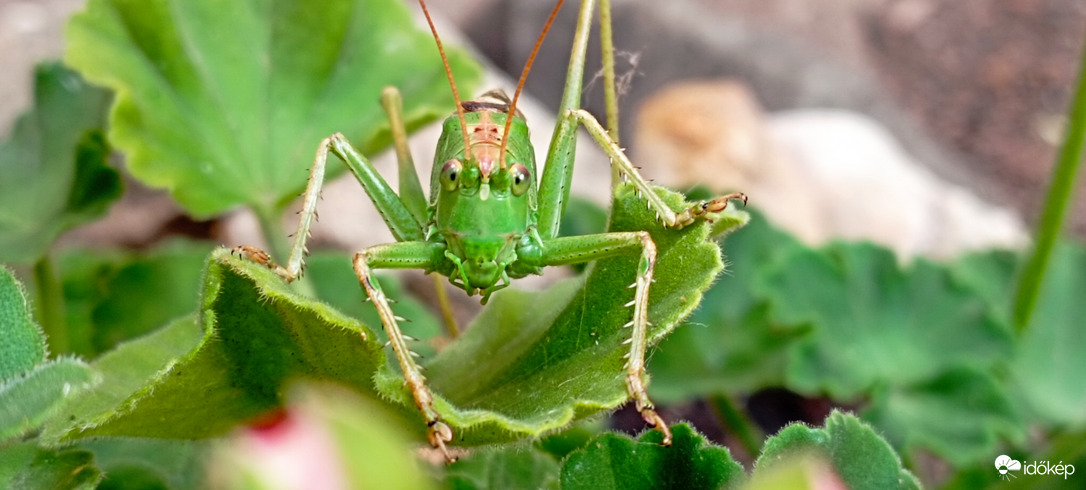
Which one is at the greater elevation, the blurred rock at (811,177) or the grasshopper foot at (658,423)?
the blurred rock at (811,177)

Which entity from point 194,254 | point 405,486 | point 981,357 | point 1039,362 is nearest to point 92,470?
point 405,486

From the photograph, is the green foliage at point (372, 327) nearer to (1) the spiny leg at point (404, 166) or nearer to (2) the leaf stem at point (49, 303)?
(2) the leaf stem at point (49, 303)

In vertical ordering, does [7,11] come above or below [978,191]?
above

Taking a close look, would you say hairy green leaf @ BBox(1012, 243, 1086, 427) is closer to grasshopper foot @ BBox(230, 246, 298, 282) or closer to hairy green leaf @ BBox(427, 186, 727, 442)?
hairy green leaf @ BBox(427, 186, 727, 442)

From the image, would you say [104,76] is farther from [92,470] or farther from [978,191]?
[978,191]

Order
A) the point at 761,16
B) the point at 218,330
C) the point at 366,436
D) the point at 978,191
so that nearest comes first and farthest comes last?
the point at 366,436 → the point at 218,330 → the point at 978,191 → the point at 761,16

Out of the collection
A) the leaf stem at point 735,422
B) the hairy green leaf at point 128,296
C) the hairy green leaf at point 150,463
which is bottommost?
the leaf stem at point 735,422

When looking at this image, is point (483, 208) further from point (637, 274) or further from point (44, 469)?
point (44, 469)

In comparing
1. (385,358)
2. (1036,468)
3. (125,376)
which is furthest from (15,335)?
(1036,468)

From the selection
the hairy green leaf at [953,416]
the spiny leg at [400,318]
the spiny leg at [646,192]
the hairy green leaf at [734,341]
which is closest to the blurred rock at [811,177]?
the hairy green leaf at [734,341]
